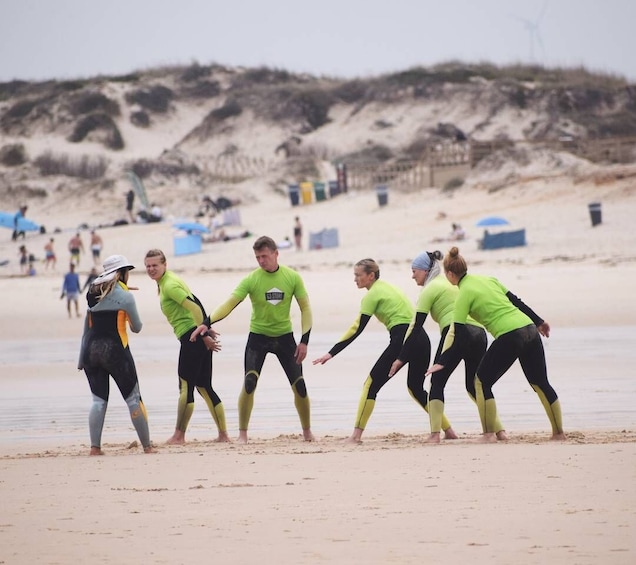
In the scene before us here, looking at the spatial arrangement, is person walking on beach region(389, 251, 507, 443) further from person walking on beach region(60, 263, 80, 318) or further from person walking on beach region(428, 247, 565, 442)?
person walking on beach region(60, 263, 80, 318)

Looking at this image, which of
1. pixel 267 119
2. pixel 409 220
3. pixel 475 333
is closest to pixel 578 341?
pixel 475 333

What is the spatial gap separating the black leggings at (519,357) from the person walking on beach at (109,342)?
8.59ft

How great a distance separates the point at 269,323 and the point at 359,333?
0.83 m

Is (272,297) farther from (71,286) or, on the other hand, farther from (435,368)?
(71,286)

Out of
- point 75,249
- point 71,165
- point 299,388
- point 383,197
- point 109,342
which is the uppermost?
point 71,165

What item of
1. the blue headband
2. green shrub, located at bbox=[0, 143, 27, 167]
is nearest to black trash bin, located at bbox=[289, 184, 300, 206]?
green shrub, located at bbox=[0, 143, 27, 167]

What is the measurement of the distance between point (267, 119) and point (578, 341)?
158 feet

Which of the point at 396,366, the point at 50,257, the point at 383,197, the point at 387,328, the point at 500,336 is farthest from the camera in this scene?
the point at 383,197

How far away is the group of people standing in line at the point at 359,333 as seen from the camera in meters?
9.13

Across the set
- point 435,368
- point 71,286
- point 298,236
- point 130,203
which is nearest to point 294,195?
point 130,203

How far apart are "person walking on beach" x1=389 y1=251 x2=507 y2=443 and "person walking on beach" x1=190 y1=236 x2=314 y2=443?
904mm

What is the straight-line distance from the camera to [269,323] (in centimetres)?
1022

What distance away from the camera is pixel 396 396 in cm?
1331

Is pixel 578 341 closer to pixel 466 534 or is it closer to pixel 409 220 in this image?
pixel 466 534
